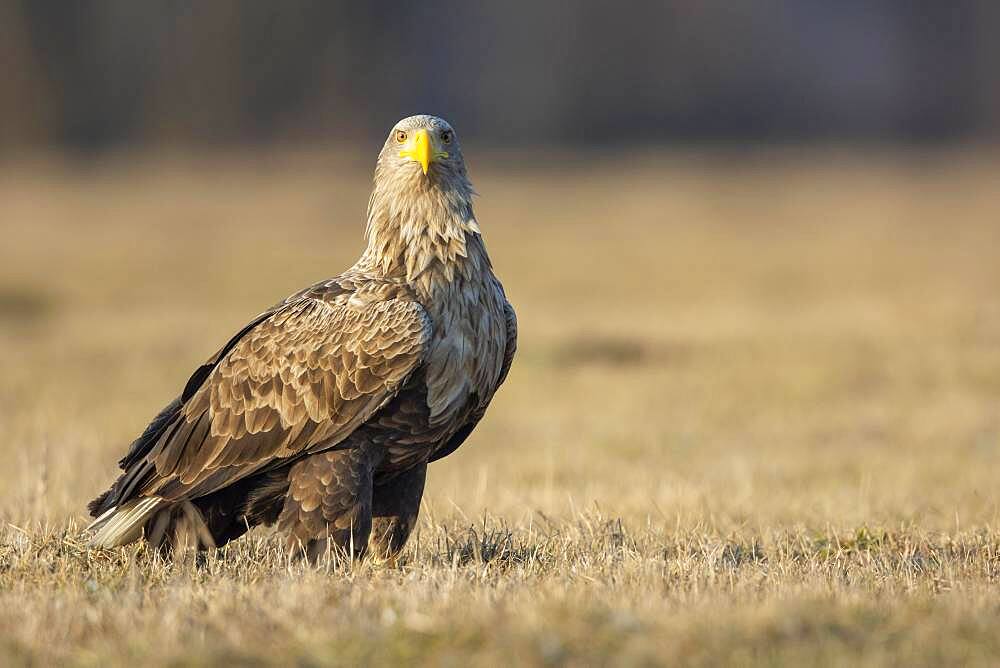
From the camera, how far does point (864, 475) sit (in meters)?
10.7

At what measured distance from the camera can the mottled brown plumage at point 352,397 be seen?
711cm

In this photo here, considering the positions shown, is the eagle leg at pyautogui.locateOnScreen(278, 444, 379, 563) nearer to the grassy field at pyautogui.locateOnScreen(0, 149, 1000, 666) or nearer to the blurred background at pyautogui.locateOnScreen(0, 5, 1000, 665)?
the grassy field at pyautogui.locateOnScreen(0, 149, 1000, 666)

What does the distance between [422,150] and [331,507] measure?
1.80m

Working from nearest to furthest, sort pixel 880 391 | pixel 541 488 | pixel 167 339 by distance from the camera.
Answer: pixel 541 488, pixel 880 391, pixel 167 339

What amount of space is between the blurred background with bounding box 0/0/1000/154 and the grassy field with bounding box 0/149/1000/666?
22783mm

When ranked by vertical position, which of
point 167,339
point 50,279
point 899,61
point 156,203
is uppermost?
point 899,61

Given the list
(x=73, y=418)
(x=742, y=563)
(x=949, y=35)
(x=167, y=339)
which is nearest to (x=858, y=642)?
(x=742, y=563)

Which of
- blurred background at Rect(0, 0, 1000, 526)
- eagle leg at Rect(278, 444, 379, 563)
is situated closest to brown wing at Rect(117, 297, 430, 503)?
eagle leg at Rect(278, 444, 379, 563)

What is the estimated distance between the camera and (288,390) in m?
7.29

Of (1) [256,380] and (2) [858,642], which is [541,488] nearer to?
(1) [256,380]

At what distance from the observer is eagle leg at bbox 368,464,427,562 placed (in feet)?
24.8

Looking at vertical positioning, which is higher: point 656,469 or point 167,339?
point 167,339

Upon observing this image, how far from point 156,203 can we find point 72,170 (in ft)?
31.5

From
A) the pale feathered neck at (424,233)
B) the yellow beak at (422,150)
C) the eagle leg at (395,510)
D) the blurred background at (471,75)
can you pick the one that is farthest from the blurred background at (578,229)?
the yellow beak at (422,150)
